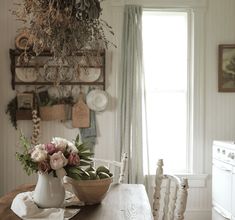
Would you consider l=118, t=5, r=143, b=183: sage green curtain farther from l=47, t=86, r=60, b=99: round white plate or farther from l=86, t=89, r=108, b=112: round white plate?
l=47, t=86, r=60, b=99: round white plate

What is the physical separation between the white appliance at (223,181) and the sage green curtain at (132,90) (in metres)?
0.81

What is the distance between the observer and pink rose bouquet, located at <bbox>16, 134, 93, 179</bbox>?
6.25ft

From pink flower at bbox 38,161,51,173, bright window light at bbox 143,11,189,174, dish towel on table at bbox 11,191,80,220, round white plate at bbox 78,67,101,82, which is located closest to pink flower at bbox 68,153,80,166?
pink flower at bbox 38,161,51,173

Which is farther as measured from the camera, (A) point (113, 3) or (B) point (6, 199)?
(A) point (113, 3)

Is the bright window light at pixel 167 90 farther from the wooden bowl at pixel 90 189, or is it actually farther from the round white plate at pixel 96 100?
the wooden bowl at pixel 90 189

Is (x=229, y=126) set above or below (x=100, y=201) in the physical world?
above

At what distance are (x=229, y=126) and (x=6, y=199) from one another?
279 cm

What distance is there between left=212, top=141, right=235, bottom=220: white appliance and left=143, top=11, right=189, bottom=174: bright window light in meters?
0.53

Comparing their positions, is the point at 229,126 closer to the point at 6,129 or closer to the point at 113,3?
the point at 113,3

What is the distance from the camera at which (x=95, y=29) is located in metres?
2.49

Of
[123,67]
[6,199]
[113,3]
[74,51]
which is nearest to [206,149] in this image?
[123,67]

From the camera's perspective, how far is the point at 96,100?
403 cm

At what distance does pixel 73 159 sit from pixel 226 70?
8.98 feet

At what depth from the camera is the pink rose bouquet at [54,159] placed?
191cm
